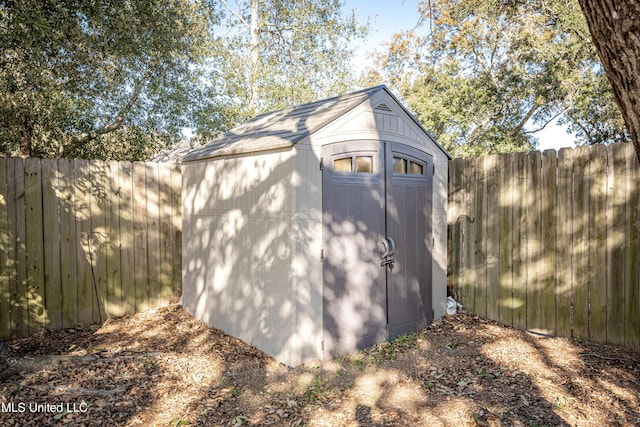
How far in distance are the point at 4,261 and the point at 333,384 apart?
4.28 meters

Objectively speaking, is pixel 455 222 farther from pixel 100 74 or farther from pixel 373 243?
pixel 100 74

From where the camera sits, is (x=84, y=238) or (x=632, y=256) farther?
(x=84, y=238)

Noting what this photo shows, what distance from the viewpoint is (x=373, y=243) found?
5.06m

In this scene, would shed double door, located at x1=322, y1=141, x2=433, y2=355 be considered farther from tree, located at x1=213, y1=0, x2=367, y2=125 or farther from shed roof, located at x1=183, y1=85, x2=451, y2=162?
tree, located at x1=213, y1=0, x2=367, y2=125

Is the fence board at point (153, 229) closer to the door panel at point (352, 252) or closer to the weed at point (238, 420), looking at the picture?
the door panel at point (352, 252)

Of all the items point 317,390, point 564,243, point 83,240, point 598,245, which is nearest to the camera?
point 317,390

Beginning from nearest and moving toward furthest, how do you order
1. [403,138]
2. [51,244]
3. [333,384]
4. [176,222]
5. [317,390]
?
[317,390] → [333,384] → [403,138] → [51,244] → [176,222]

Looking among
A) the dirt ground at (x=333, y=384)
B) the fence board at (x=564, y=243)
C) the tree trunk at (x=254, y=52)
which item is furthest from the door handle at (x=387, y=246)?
the tree trunk at (x=254, y=52)

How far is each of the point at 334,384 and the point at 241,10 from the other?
1488cm

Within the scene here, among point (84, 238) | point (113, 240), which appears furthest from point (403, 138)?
point (84, 238)

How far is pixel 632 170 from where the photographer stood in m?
4.71

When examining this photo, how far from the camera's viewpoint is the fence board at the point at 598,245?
488 centimetres

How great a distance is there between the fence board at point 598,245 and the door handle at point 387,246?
87.1 inches

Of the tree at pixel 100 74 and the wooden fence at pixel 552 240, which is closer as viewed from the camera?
the wooden fence at pixel 552 240
